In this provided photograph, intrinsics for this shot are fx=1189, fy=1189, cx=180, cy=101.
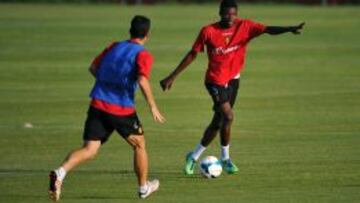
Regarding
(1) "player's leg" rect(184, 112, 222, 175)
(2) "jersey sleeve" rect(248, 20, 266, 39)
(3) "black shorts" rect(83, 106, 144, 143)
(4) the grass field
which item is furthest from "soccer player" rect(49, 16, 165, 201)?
(2) "jersey sleeve" rect(248, 20, 266, 39)

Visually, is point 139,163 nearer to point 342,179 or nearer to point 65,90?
point 342,179

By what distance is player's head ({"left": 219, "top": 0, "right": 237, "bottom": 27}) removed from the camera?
16219 millimetres

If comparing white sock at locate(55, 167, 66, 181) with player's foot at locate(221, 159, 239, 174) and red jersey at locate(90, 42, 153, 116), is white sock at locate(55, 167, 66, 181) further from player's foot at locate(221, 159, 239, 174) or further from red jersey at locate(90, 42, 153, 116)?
player's foot at locate(221, 159, 239, 174)

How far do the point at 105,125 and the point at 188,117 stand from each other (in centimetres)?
990

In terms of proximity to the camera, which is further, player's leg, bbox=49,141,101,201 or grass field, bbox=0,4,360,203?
grass field, bbox=0,4,360,203

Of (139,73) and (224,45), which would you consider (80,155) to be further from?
(224,45)

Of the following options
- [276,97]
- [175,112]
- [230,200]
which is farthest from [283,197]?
[276,97]

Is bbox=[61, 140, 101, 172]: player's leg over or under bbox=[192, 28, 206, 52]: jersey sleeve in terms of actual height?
under

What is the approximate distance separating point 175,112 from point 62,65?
10363 millimetres

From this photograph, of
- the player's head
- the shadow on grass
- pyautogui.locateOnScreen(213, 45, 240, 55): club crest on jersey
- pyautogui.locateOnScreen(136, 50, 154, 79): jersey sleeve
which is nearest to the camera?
pyautogui.locateOnScreen(136, 50, 154, 79): jersey sleeve

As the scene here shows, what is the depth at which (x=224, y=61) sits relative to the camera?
16594 millimetres

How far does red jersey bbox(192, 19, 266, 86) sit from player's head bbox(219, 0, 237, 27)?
16 cm

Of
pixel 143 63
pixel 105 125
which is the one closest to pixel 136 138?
pixel 105 125

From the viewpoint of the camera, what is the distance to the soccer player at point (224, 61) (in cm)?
1645
